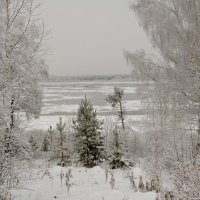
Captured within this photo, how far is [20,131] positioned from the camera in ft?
22.5

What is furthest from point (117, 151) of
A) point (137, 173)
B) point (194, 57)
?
point (194, 57)

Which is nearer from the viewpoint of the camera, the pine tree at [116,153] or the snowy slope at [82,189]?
the snowy slope at [82,189]

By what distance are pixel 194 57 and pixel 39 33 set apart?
7204 millimetres

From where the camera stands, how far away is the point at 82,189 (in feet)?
32.5

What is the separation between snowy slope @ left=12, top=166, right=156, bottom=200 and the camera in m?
8.74

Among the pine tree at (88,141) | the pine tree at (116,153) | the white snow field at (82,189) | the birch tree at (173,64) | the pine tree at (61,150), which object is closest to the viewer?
the white snow field at (82,189)

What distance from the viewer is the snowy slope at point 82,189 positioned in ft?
28.7

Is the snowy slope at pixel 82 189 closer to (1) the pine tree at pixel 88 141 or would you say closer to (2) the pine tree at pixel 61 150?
(1) the pine tree at pixel 88 141

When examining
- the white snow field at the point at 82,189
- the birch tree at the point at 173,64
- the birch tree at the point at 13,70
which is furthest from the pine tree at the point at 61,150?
the birch tree at the point at 13,70

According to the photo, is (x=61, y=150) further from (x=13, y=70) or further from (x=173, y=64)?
(x=13, y=70)

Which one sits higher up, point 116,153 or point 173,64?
point 173,64

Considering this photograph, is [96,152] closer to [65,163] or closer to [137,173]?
[65,163]

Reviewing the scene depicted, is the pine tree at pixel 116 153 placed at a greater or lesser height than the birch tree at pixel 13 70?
lesser

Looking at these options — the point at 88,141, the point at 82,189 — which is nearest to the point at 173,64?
the point at 88,141
